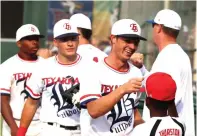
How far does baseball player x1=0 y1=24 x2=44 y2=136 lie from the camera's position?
7.17 metres

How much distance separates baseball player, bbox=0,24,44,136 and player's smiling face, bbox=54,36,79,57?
1048 millimetres

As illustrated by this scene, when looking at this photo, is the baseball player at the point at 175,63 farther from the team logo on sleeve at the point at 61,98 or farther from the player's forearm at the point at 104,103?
the team logo on sleeve at the point at 61,98

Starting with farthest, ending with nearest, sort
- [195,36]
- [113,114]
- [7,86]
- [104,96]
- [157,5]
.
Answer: [157,5], [195,36], [7,86], [113,114], [104,96]

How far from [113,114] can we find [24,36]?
2.71 m

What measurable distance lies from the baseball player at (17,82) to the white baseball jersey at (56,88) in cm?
95

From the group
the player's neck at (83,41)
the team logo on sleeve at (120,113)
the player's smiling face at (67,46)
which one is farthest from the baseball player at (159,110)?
the player's neck at (83,41)

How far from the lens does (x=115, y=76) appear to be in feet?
17.0

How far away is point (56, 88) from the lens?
6102 mm

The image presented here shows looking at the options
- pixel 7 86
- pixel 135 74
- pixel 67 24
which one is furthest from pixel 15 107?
pixel 135 74

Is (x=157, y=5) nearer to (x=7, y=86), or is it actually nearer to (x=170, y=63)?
(x=7, y=86)

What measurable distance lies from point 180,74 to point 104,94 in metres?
0.69

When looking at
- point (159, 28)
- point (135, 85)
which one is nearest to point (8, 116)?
point (159, 28)

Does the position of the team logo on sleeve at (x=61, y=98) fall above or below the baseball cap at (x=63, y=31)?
below

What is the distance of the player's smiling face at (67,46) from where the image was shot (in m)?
6.27
